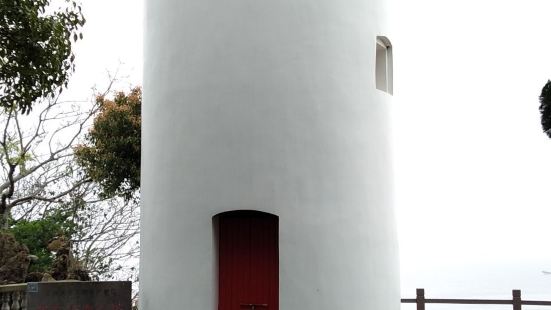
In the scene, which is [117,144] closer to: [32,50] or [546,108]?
[32,50]

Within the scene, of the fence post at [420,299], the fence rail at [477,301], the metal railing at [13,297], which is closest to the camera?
the metal railing at [13,297]

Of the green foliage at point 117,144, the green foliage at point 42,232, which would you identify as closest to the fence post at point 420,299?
Result: the green foliage at point 117,144

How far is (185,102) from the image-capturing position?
10.8 metres

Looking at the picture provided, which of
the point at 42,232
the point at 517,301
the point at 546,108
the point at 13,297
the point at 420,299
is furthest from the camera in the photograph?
the point at 42,232

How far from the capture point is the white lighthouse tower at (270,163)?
1018 centimetres

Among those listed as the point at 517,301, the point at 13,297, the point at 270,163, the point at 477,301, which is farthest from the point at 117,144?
the point at 517,301

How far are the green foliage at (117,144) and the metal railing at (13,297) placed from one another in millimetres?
5061

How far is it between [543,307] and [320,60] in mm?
10249

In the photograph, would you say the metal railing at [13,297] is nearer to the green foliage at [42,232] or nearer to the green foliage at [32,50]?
the green foliage at [32,50]

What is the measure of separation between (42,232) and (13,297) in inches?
376

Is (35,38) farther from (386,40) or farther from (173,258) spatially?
(386,40)

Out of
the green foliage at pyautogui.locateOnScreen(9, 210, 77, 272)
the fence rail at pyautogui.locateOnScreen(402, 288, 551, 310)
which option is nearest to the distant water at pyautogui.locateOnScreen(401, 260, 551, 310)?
the fence rail at pyautogui.locateOnScreen(402, 288, 551, 310)

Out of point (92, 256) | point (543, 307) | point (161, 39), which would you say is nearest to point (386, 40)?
point (161, 39)

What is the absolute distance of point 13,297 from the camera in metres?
11.7
